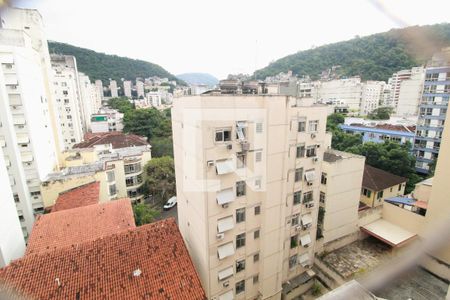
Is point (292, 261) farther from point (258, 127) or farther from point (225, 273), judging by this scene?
point (258, 127)

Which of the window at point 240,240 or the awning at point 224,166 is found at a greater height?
the awning at point 224,166

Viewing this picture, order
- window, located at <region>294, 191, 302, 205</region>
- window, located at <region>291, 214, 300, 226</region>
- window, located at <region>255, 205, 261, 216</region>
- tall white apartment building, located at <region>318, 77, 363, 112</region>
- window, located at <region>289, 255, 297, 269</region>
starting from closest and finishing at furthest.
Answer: window, located at <region>255, 205, 261, 216</region> → window, located at <region>294, 191, 302, 205</region> → window, located at <region>291, 214, 300, 226</region> → window, located at <region>289, 255, 297, 269</region> → tall white apartment building, located at <region>318, 77, 363, 112</region>

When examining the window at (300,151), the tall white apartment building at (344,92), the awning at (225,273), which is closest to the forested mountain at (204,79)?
the window at (300,151)

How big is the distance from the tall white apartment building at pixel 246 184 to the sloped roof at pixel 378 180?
5.69 metres

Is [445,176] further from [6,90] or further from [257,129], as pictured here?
[6,90]

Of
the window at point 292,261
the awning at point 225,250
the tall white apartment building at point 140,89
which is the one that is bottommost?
the window at point 292,261

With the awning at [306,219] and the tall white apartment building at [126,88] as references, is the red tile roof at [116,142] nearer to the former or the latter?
the awning at [306,219]

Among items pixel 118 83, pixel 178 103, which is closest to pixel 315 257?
pixel 178 103

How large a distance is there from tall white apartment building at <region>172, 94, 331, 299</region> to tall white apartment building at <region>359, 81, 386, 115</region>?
3684 centimetres

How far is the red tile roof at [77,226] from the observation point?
282 inches

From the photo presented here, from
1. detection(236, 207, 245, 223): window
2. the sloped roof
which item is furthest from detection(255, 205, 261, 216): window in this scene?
the sloped roof

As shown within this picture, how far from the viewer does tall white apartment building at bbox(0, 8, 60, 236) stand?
10.4 m

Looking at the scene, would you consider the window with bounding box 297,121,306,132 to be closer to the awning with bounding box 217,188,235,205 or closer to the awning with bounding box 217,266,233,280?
the awning with bounding box 217,188,235,205

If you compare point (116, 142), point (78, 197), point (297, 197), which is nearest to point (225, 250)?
point (297, 197)
